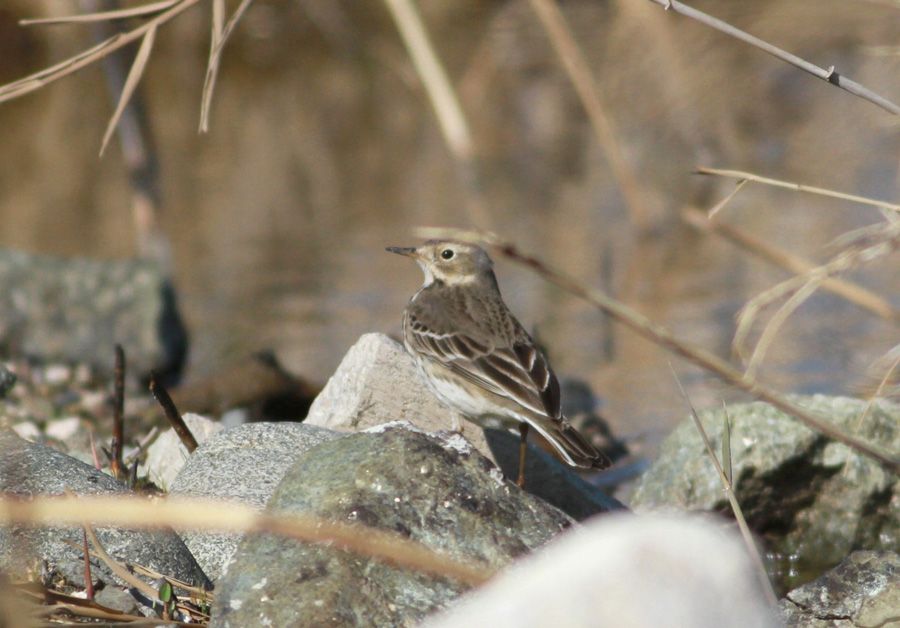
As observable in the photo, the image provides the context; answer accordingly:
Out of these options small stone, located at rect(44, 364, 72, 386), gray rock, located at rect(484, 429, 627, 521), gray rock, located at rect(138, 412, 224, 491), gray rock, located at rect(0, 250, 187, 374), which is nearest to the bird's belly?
gray rock, located at rect(484, 429, 627, 521)

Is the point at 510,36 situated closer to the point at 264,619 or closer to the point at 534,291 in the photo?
the point at 534,291

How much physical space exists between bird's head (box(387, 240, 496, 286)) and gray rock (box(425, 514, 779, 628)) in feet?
17.1

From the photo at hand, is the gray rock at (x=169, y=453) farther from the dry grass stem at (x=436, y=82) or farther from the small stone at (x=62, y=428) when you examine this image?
the dry grass stem at (x=436, y=82)

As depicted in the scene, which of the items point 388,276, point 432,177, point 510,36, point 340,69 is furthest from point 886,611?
point 340,69

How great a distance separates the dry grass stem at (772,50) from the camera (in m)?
3.32

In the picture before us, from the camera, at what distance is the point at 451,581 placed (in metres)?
4.39

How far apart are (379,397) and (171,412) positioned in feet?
3.40

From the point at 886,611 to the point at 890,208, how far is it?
204 cm

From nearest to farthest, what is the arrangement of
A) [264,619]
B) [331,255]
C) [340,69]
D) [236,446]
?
[264,619]
[236,446]
[331,255]
[340,69]

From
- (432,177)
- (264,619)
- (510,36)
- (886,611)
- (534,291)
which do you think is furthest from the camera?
(432,177)

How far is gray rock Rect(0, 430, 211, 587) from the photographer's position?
454cm

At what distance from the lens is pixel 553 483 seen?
663 cm

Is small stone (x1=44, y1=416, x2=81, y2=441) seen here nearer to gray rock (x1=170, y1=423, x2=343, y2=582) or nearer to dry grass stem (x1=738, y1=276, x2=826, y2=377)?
gray rock (x1=170, y1=423, x2=343, y2=582)

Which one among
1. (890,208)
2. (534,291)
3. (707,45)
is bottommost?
(534,291)
